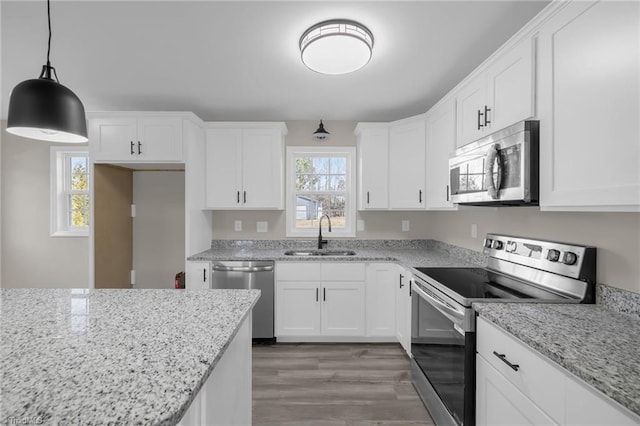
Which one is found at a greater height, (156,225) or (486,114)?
(486,114)

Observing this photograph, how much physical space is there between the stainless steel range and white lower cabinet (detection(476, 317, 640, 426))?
0.29 ft

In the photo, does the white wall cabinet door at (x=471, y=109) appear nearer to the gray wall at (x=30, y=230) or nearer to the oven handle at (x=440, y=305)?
the oven handle at (x=440, y=305)

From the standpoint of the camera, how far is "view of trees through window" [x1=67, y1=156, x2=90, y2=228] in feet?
12.2

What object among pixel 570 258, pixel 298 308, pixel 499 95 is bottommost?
pixel 298 308

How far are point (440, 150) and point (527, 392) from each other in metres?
1.99

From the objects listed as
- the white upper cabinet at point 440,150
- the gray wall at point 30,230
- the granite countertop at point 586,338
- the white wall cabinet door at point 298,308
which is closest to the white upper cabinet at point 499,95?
the white upper cabinet at point 440,150

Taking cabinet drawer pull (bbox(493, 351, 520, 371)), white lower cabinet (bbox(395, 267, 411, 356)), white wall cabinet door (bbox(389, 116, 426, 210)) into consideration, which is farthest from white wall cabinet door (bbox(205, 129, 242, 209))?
cabinet drawer pull (bbox(493, 351, 520, 371))

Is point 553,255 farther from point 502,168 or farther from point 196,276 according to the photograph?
point 196,276

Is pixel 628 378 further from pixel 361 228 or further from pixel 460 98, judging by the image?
pixel 361 228

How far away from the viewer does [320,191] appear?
12.0ft

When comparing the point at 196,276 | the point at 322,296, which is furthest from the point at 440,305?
the point at 196,276

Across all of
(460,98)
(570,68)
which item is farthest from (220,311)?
(460,98)

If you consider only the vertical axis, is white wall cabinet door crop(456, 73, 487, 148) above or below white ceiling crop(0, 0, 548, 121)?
below

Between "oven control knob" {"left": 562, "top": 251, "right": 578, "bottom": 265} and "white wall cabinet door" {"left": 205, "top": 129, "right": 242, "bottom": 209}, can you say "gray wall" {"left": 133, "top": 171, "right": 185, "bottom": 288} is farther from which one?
"oven control knob" {"left": 562, "top": 251, "right": 578, "bottom": 265}
